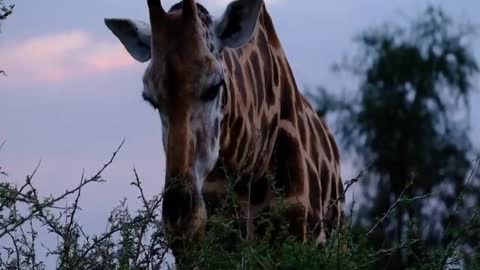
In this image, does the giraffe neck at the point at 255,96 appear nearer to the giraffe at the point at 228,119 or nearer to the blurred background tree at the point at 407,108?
the giraffe at the point at 228,119

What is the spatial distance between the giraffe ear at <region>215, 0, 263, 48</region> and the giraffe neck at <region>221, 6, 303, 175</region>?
0.47 ft

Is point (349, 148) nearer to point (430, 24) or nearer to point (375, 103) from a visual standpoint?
point (375, 103)

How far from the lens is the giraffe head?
5445 millimetres

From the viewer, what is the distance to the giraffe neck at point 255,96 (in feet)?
21.3

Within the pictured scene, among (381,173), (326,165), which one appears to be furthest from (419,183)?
(326,165)

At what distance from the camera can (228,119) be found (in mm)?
6383

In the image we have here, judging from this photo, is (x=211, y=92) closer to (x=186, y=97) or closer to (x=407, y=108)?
(x=186, y=97)

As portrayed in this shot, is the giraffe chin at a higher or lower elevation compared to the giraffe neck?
lower

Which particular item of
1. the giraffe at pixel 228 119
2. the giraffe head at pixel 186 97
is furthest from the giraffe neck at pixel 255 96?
the giraffe head at pixel 186 97

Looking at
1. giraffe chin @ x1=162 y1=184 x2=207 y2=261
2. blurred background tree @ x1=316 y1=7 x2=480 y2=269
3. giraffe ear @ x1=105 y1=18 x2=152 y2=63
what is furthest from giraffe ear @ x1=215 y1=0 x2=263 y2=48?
blurred background tree @ x1=316 y1=7 x2=480 y2=269

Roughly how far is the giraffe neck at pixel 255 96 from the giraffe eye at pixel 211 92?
28 centimetres

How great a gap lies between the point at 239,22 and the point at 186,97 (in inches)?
33.5

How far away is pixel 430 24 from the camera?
19953 mm

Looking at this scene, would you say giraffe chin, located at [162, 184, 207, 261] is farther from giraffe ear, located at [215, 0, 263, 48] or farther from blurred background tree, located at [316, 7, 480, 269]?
blurred background tree, located at [316, 7, 480, 269]
